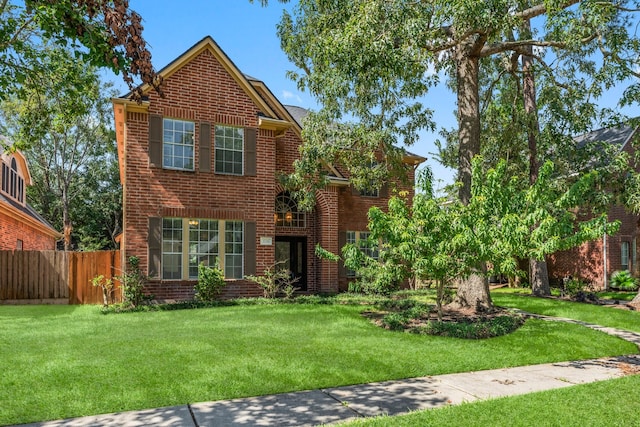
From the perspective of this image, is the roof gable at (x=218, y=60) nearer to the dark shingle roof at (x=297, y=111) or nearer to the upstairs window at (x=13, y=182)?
the dark shingle roof at (x=297, y=111)

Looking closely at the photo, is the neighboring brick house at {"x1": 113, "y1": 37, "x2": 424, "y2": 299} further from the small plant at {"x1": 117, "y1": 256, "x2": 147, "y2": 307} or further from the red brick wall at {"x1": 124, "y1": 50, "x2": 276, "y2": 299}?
the small plant at {"x1": 117, "y1": 256, "x2": 147, "y2": 307}

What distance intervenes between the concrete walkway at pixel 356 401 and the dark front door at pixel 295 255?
12.4 m

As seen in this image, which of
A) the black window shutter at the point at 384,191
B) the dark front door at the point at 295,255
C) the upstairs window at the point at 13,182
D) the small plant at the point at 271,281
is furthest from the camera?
the black window shutter at the point at 384,191

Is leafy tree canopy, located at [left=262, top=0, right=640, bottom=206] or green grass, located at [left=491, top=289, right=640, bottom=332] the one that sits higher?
leafy tree canopy, located at [left=262, top=0, right=640, bottom=206]

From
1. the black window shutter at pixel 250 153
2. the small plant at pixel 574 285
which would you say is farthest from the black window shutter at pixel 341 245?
the small plant at pixel 574 285

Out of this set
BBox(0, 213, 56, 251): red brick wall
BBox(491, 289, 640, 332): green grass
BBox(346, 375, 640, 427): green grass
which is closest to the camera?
BBox(346, 375, 640, 427): green grass

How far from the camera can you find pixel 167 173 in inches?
584

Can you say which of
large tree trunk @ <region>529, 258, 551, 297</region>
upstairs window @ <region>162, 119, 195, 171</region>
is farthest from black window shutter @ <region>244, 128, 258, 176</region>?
large tree trunk @ <region>529, 258, 551, 297</region>

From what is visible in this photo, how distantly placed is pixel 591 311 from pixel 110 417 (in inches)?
482

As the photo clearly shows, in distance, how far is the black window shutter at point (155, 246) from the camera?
14.3 meters

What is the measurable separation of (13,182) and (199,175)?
39.4 ft

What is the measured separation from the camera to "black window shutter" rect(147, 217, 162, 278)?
14.3 meters

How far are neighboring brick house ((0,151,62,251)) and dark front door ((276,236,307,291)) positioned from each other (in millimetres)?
10593

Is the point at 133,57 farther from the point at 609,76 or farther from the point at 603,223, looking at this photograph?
the point at 609,76
